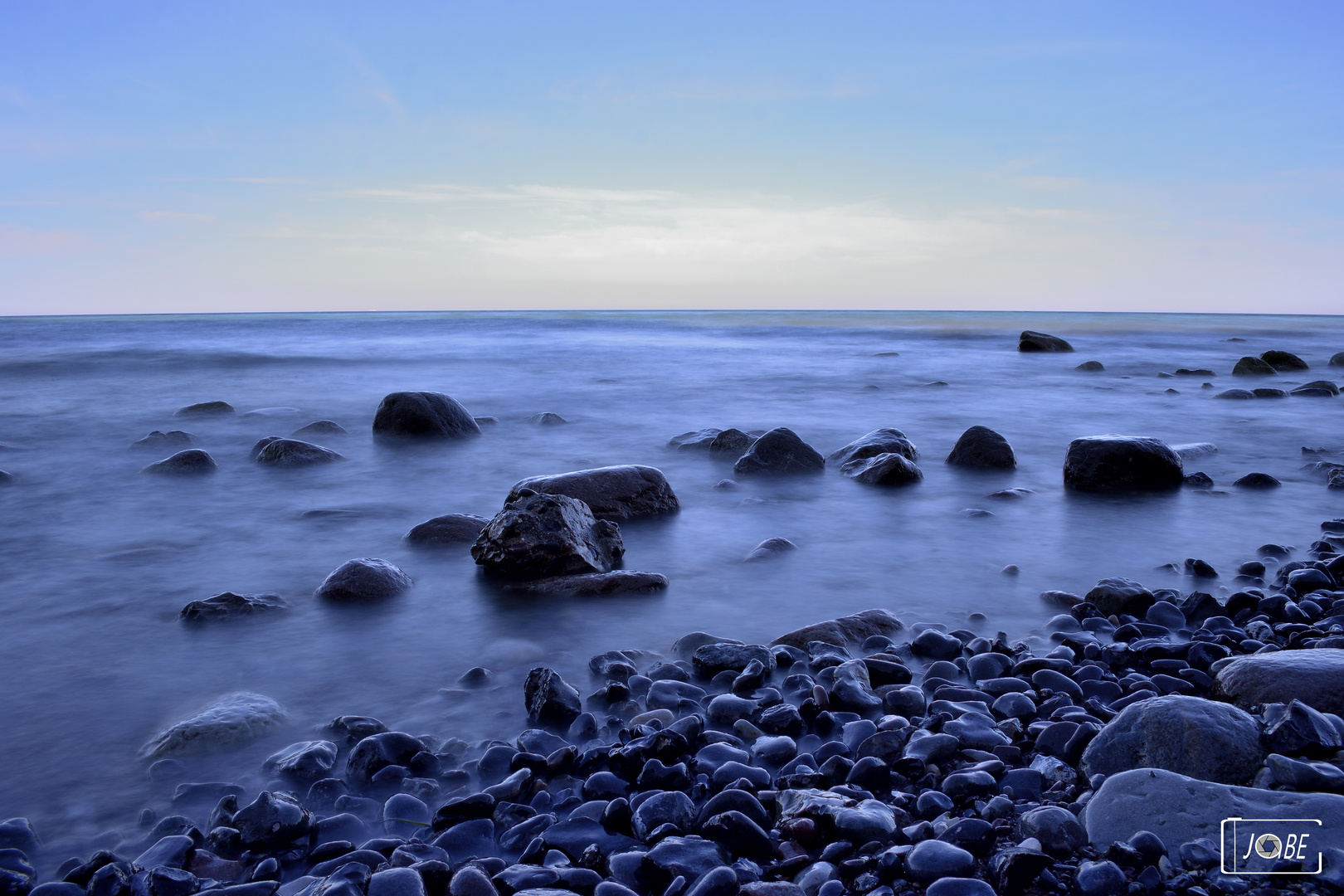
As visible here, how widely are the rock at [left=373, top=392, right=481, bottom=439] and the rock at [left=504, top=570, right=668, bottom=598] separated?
14.9 feet

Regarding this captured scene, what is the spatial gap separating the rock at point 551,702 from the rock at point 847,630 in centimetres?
89

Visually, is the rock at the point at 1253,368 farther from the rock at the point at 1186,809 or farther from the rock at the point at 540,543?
the rock at the point at 1186,809

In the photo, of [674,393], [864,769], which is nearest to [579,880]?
[864,769]

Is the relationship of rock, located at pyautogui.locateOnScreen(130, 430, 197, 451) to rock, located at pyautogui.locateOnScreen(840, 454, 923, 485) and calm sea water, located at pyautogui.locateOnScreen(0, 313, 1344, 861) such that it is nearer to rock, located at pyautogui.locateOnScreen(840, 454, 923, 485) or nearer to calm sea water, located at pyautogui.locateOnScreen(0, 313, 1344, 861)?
calm sea water, located at pyautogui.locateOnScreen(0, 313, 1344, 861)

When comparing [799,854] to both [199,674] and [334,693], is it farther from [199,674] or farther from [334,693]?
[199,674]

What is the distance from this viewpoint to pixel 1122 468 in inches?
224

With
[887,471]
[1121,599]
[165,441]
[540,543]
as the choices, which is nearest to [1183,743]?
[1121,599]

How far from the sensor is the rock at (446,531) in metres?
4.50

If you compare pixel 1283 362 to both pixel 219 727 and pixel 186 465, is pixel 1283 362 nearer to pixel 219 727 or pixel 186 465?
pixel 186 465

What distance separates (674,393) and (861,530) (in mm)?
8513

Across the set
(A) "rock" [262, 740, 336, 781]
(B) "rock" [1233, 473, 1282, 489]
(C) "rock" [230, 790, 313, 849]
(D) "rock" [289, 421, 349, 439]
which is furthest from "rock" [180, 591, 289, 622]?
(B) "rock" [1233, 473, 1282, 489]

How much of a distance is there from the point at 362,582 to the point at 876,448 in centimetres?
411

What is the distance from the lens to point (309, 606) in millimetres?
3590

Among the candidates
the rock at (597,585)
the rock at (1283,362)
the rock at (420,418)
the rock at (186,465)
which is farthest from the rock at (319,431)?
the rock at (1283,362)
